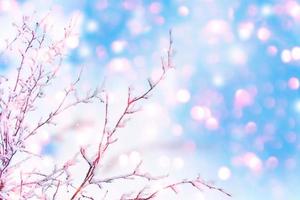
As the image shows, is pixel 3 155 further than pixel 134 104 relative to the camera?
Yes

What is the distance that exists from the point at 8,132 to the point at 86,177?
1.16 m

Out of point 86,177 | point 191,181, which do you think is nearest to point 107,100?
point 86,177

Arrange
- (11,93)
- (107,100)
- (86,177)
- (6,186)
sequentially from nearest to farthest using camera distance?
(107,100) → (86,177) → (6,186) → (11,93)

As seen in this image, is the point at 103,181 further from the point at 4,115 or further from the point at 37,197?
the point at 4,115

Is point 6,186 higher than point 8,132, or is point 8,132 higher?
point 8,132

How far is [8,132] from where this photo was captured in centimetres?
465

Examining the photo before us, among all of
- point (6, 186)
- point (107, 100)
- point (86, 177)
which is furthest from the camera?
point (6, 186)

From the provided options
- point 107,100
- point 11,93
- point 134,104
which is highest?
point 11,93

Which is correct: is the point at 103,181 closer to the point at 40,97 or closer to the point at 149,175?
the point at 149,175

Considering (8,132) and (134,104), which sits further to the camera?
(8,132)

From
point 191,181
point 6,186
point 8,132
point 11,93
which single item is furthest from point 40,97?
point 191,181

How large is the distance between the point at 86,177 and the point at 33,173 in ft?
3.41

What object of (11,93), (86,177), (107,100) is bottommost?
(86,177)

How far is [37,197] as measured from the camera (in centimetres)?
446
